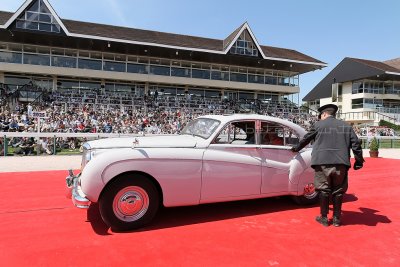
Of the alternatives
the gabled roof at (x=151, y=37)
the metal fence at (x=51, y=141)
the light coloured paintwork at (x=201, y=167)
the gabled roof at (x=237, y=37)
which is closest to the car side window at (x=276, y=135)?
the light coloured paintwork at (x=201, y=167)

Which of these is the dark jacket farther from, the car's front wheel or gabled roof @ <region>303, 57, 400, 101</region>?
gabled roof @ <region>303, 57, 400, 101</region>

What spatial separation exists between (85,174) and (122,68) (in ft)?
88.2

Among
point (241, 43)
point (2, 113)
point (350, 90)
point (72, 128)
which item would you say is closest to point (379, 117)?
point (350, 90)

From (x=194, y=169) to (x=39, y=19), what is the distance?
1075 inches

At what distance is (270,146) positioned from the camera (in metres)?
5.29

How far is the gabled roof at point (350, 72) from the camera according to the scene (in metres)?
44.3

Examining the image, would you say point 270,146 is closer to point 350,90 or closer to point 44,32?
point 44,32

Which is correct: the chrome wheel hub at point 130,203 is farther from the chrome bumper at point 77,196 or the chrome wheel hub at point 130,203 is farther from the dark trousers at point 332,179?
the dark trousers at point 332,179

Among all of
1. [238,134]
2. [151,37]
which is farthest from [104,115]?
[238,134]

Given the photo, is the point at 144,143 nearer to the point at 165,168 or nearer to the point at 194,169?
the point at 165,168

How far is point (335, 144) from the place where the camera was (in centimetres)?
462

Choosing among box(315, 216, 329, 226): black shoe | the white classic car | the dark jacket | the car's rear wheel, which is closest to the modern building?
the car's rear wheel

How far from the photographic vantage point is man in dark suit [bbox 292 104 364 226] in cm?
458

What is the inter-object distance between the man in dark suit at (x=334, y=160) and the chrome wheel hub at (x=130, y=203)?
2.68m
